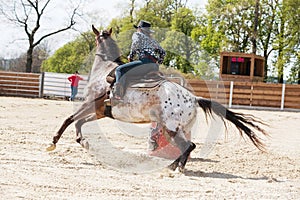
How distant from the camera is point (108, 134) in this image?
9.83 m

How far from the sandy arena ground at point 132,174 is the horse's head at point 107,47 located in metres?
1.57

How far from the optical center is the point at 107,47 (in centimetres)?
759

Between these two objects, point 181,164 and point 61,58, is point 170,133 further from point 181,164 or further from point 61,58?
point 61,58

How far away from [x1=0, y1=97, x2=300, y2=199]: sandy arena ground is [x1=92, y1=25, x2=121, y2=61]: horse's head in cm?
157

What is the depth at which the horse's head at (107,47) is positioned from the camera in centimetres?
750

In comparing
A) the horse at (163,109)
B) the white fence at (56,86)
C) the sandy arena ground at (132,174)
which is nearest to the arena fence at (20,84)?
the white fence at (56,86)

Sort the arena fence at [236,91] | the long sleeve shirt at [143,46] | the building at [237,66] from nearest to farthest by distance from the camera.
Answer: the long sleeve shirt at [143,46] < the arena fence at [236,91] < the building at [237,66]

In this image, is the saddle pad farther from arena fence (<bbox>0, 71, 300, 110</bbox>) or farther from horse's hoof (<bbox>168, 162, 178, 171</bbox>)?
arena fence (<bbox>0, 71, 300, 110</bbox>)

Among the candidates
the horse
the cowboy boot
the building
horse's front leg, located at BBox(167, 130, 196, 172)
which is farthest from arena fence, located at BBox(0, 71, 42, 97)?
horse's front leg, located at BBox(167, 130, 196, 172)

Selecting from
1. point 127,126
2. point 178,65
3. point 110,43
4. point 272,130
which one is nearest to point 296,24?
point 178,65

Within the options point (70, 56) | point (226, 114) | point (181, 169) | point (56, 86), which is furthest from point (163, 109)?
point (70, 56)

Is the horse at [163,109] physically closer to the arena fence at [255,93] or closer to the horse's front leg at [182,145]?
the horse's front leg at [182,145]

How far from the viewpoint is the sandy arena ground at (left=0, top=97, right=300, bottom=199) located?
467 centimetres

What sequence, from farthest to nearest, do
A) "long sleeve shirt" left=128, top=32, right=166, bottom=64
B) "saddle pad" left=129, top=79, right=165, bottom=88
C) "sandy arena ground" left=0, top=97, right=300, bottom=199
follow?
"long sleeve shirt" left=128, top=32, right=166, bottom=64 < "saddle pad" left=129, top=79, right=165, bottom=88 < "sandy arena ground" left=0, top=97, right=300, bottom=199
